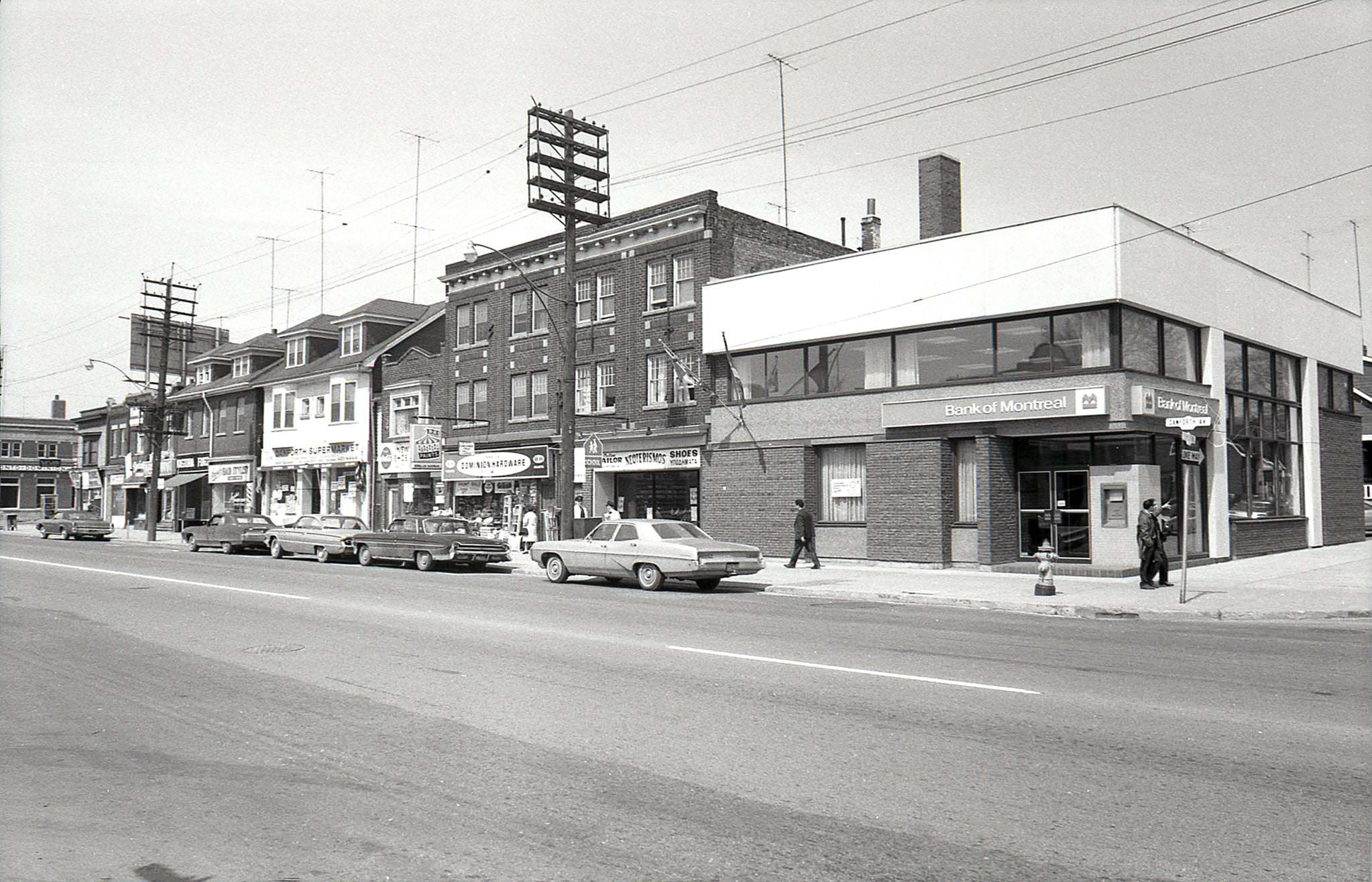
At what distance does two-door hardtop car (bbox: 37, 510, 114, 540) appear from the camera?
1708 inches

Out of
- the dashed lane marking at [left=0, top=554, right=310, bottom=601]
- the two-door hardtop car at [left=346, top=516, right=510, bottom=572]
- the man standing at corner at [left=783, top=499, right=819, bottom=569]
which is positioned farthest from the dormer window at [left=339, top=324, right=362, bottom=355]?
the man standing at corner at [left=783, top=499, right=819, bottom=569]

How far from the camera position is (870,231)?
31266 millimetres

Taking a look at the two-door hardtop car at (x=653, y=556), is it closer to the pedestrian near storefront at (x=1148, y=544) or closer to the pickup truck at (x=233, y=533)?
the pedestrian near storefront at (x=1148, y=544)

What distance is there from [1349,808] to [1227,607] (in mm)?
10959

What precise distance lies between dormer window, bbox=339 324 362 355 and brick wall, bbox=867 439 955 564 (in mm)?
28242

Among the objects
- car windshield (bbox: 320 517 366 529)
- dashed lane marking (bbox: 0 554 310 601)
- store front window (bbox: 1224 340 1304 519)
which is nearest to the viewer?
dashed lane marking (bbox: 0 554 310 601)

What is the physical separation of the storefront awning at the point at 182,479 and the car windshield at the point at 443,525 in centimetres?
3518

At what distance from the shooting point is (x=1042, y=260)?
72.8 ft

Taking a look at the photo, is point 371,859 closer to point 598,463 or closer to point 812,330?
point 812,330

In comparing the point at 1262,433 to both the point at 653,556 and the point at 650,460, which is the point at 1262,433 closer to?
the point at 650,460

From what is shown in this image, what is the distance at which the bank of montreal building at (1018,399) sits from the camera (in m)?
21.5

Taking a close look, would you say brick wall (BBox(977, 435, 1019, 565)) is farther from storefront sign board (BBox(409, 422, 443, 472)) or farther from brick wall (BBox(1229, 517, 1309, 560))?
storefront sign board (BBox(409, 422, 443, 472))

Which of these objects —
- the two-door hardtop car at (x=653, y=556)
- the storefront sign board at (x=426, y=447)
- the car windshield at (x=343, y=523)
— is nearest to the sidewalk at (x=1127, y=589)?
the two-door hardtop car at (x=653, y=556)

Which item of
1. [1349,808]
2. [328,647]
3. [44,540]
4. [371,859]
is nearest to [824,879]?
[371,859]
